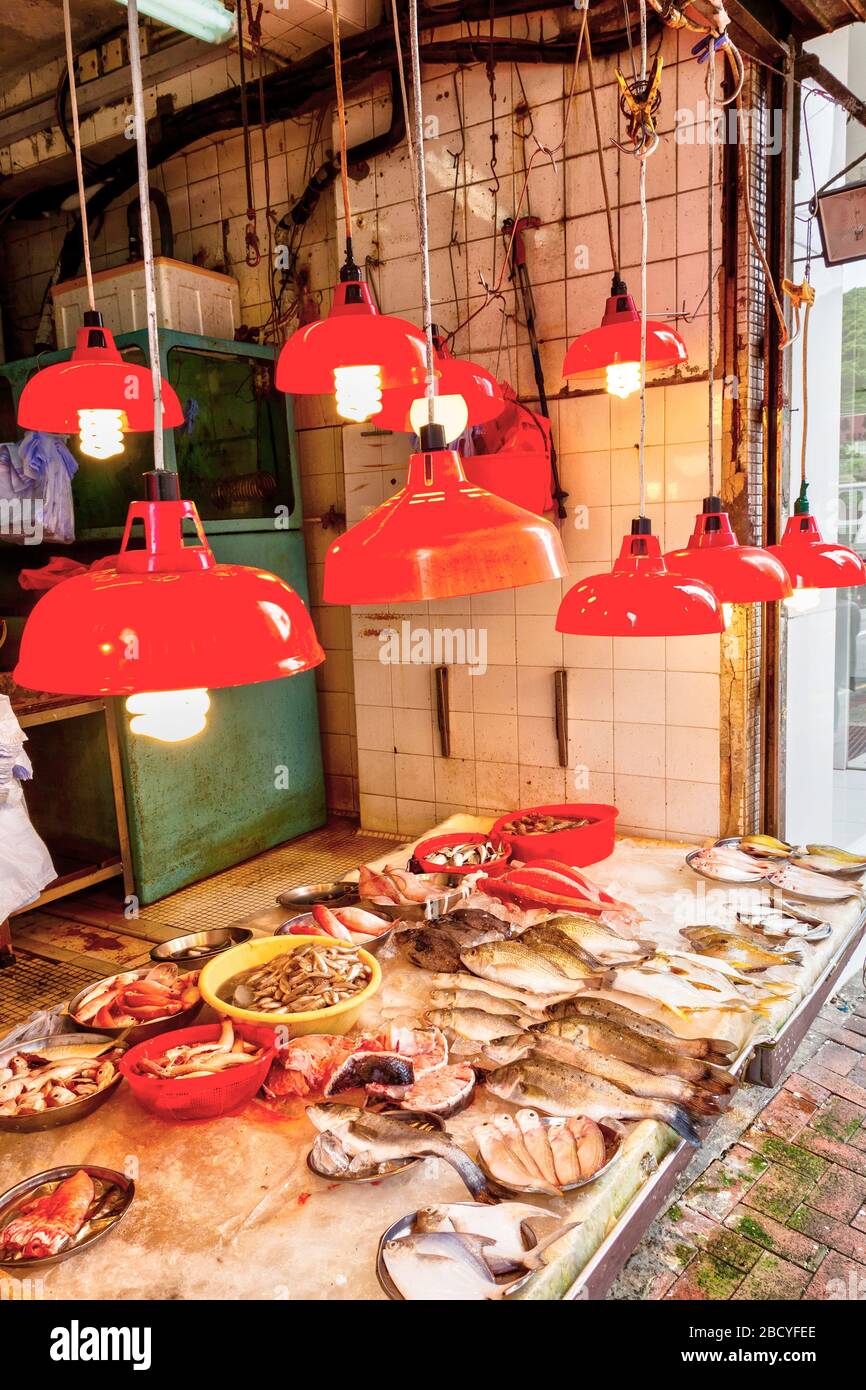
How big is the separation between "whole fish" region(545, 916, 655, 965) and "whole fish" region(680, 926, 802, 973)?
19 centimetres

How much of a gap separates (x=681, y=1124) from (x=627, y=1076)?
0.56 feet

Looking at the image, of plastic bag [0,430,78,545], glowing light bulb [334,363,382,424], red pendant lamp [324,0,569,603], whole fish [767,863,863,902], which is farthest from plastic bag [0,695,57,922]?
whole fish [767,863,863,902]

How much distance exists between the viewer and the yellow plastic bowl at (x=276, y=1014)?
2408mm

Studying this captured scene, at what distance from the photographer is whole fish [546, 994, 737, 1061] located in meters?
2.37

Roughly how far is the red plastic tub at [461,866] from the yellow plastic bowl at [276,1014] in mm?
894

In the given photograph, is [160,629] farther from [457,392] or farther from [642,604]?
[457,392]

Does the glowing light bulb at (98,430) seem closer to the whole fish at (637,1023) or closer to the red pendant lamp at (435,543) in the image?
the red pendant lamp at (435,543)

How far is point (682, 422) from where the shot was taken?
4.29 meters

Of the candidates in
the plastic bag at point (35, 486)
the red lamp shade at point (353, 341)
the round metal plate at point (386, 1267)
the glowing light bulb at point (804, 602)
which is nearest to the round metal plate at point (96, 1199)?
the round metal plate at point (386, 1267)

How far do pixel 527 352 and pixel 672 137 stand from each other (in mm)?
1150

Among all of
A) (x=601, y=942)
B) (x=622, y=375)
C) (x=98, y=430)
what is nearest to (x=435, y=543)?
(x=601, y=942)

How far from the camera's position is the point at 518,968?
2805 millimetres
